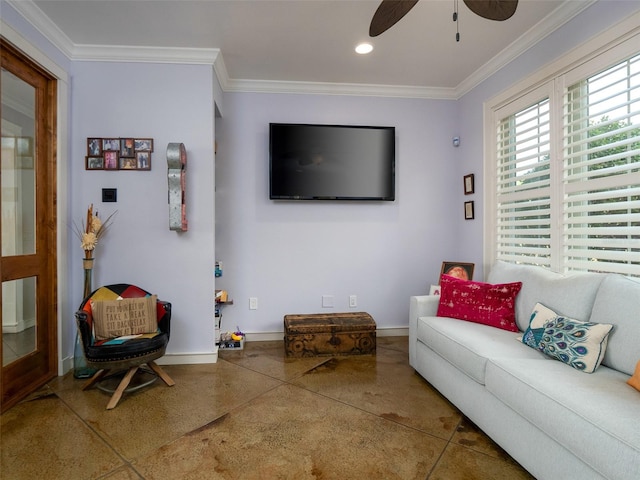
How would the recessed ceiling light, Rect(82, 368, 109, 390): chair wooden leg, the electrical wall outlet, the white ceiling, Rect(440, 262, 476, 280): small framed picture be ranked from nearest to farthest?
the white ceiling
Rect(82, 368, 109, 390): chair wooden leg
the recessed ceiling light
Rect(440, 262, 476, 280): small framed picture
the electrical wall outlet

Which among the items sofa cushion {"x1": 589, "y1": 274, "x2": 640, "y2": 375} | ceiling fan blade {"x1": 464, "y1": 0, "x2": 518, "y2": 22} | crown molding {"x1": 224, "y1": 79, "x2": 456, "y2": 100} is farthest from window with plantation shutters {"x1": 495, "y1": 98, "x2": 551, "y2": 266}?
ceiling fan blade {"x1": 464, "y1": 0, "x2": 518, "y2": 22}

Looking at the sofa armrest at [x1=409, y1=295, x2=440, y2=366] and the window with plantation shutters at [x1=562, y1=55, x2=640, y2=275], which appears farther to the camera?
the sofa armrest at [x1=409, y1=295, x2=440, y2=366]

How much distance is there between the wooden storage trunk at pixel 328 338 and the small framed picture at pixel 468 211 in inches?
57.8

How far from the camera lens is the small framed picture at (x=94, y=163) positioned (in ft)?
9.36

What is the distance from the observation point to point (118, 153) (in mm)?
2873

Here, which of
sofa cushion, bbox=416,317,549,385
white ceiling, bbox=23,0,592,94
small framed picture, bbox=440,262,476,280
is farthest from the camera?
small framed picture, bbox=440,262,476,280

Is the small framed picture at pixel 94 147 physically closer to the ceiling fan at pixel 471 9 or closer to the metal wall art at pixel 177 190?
the metal wall art at pixel 177 190

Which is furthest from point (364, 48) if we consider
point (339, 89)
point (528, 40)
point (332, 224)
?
point (332, 224)

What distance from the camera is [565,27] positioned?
239cm

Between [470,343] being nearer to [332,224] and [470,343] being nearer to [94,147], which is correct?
[332,224]

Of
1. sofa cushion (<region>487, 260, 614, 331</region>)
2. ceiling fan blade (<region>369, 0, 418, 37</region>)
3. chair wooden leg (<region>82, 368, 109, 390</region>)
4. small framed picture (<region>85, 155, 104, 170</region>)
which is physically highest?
ceiling fan blade (<region>369, 0, 418, 37</region>)

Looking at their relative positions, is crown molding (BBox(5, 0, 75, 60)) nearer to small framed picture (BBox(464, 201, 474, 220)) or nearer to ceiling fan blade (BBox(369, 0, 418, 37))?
ceiling fan blade (BBox(369, 0, 418, 37))

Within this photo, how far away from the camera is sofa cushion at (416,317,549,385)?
191 centimetres

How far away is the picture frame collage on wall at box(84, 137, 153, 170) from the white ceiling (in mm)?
763
